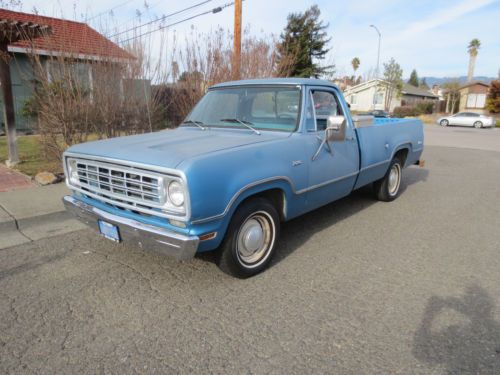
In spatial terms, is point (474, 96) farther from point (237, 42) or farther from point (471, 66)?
point (237, 42)

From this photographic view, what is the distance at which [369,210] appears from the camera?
5.91 m

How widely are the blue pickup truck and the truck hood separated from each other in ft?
0.03

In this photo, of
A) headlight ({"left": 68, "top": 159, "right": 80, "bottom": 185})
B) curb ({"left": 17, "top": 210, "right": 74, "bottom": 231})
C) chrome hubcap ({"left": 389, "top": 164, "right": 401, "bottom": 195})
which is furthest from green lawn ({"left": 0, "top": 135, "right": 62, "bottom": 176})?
chrome hubcap ({"left": 389, "top": 164, "right": 401, "bottom": 195})

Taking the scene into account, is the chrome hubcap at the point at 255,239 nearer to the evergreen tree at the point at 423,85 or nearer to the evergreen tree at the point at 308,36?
the evergreen tree at the point at 308,36

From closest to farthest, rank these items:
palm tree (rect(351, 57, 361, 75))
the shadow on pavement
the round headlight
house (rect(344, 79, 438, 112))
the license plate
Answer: the shadow on pavement < the round headlight < the license plate < house (rect(344, 79, 438, 112)) < palm tree (rect(351, 57, 361, 75))

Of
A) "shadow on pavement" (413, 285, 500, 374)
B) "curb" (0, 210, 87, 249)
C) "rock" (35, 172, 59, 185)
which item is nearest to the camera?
"shadow on pavement" (413, 285, 500, 374)

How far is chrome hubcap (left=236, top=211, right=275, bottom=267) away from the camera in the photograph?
3.50m

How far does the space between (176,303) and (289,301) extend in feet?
3.17

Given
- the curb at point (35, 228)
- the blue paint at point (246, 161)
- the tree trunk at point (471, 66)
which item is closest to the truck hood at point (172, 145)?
the blue paint at point (246, 161)

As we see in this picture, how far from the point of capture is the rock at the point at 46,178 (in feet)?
22.2

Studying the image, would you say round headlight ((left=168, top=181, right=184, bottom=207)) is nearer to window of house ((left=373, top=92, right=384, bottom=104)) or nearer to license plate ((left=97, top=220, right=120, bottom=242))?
license plate ((left=97, top=220, right=120, bottom=242))

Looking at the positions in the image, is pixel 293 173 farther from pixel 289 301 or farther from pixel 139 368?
pixel 139 368

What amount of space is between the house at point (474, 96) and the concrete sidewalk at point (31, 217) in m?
53.6

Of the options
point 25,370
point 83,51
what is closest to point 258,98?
point 25,370
